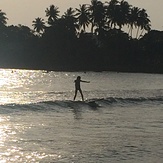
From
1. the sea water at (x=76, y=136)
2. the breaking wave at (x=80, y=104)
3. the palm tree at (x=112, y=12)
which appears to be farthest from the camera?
the palm tree at (x=112, y=12)

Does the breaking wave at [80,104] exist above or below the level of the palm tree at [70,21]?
below

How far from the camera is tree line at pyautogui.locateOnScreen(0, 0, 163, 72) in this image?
96.2 m

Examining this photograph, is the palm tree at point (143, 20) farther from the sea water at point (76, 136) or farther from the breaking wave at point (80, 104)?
the sea water at point (76, 136)

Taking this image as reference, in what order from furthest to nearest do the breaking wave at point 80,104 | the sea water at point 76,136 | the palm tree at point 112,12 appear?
the palm tree at point 112,12 → the breaking wave at point 80,104 → the sea water at point 76,136

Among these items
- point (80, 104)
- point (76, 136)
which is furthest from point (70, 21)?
point (76, 136)

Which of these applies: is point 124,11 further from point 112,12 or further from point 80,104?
point 80,104

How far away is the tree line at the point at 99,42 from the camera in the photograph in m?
96.2

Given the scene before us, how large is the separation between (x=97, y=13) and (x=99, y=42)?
8208 millimetres

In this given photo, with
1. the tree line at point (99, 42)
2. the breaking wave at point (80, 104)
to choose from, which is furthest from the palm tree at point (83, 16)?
the breaking wave at point (80, 104)

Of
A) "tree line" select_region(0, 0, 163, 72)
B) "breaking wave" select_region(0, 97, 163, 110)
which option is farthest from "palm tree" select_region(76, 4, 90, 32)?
"breaking wave" select_region(0, 97, 163, 110)

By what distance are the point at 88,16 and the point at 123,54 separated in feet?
34.8

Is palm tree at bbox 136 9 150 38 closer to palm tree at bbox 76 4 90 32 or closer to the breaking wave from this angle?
palm tree at bbox 76 4 90 32

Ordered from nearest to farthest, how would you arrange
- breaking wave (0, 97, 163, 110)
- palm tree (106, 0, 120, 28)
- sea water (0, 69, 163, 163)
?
sea water (0, 69, 163, 163) → breaking wave (0, 97, 163, 110) → palm tree (106, 0, 120, 28)

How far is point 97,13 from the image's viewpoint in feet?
313
